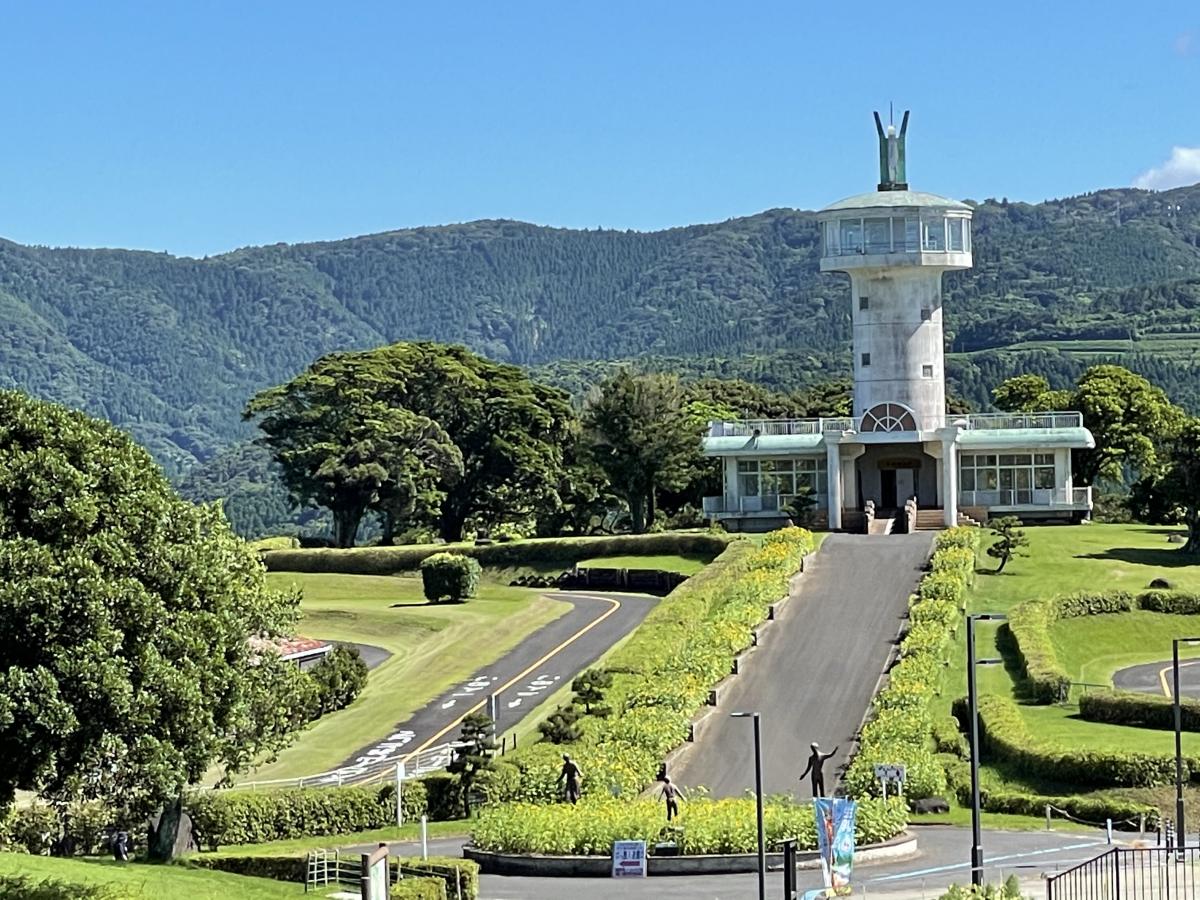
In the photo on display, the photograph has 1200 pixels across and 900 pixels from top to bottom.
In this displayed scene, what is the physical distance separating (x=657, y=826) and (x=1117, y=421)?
65.1 meters

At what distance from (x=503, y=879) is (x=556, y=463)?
65270mm

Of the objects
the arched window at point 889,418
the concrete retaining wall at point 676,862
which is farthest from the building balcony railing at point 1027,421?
the concrete retaining wall at point 676,862

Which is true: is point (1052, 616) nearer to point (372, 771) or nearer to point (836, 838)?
point (372, 771)

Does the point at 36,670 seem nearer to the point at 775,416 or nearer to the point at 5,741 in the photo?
the point at 5,741

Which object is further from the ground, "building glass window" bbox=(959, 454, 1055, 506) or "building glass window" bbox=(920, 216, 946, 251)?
Answer: "building glass window" bbox=(920, 216, 946, 251)

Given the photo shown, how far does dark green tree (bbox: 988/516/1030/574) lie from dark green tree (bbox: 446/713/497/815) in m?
27.9

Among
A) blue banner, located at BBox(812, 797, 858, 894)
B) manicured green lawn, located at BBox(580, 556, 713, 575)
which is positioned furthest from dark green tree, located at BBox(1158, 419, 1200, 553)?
blue banner, located at BBox(812, 797, 858, 894)

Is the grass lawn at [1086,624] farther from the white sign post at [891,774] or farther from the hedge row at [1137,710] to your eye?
the white sign post at [891,774]

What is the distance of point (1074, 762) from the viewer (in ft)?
148

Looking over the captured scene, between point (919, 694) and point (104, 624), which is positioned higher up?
point (104, 624)

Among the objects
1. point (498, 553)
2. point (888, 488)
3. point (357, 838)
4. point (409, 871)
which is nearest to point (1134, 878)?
point (409, 871)

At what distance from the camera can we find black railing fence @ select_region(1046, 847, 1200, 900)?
104 ft

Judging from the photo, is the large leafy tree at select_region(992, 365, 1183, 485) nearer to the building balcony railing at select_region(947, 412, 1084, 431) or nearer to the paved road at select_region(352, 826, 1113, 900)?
the building balcony railing at select_region(947, 412, 1084, 431)

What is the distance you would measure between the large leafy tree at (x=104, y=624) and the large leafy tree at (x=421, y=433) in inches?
2371
